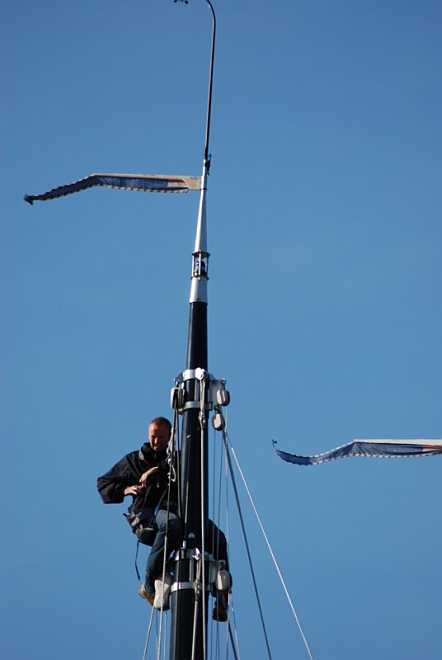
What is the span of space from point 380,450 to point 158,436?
393 cm

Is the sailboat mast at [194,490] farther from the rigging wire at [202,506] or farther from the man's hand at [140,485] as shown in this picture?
the man's hand at [140,485]

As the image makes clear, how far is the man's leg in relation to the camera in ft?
84.0

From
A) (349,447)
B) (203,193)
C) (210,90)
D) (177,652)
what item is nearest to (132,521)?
(177,652)

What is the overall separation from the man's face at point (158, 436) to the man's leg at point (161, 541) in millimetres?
1205

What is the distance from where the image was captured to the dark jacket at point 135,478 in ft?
86.0

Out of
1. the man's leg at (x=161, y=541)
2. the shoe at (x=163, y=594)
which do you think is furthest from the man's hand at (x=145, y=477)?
the shoe at (x=163, y=594)

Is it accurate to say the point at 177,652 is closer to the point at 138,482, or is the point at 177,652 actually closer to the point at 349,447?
the point at 138,482

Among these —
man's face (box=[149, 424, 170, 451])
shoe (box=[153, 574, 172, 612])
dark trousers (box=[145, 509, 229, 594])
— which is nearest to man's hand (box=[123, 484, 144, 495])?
dark trousers (box=[145, 509, 229, 594])

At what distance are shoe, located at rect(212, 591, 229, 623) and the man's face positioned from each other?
8.92ft

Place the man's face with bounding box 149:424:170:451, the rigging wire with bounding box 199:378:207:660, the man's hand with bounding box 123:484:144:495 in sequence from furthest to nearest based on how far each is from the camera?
the man's face with bounding box 149:424:170:451, the man's hand with bounding box 123:484:144:495, the rigging wire with bounding box 199:378:207:660

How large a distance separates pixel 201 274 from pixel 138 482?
452 centimetres

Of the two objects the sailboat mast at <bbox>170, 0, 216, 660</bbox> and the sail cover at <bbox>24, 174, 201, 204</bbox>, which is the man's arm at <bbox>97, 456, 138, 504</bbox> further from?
the sail cover at <bbox>24, 174, 201, 204</bbox>

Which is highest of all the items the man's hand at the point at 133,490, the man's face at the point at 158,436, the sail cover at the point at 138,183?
the sail cover at the point at 138,183

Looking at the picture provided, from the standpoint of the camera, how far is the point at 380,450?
27.0 meters
